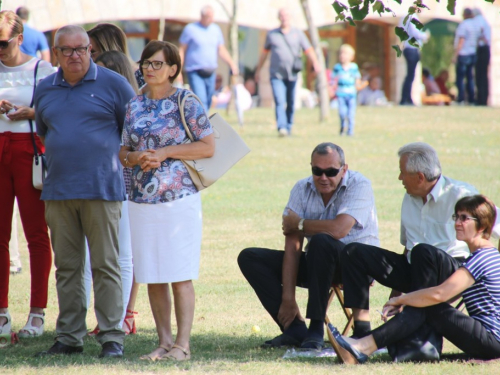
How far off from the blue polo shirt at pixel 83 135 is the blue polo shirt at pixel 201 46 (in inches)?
390

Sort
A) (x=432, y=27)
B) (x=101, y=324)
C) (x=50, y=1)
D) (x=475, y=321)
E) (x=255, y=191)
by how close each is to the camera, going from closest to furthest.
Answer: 1. (x=475, y=321)
2. (x=101, y=324)
3. (x=255, y=191)
4. (x=50, y=1)
5. (x=432, y=27)

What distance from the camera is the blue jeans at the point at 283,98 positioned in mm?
15094

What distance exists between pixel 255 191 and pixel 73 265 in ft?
20.9

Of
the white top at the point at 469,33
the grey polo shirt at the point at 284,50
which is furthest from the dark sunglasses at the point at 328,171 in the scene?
the white top at the point at 469,33

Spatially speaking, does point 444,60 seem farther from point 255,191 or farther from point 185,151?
point 185,151

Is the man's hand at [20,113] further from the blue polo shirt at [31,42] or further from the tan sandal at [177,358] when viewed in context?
the blue polo shirt at [31,42]

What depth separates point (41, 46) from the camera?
1210cm

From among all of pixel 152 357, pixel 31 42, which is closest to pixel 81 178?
pixel 152 357

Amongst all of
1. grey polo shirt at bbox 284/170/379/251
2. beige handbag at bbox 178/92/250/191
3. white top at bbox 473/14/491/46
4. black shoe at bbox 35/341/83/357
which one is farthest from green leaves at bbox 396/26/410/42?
white top at bbox 473/14/491/46

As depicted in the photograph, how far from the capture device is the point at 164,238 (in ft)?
16.0

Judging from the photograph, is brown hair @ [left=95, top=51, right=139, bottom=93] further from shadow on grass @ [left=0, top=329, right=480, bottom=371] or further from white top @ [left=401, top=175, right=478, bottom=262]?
white top @ [left=401, top=175, right=478, bottom=262]

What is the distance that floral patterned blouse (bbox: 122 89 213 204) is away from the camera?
490 cm

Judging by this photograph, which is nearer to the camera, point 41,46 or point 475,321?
point 475,321

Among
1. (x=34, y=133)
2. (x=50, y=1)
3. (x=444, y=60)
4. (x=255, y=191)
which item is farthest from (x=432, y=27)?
(x=34, y=133)
